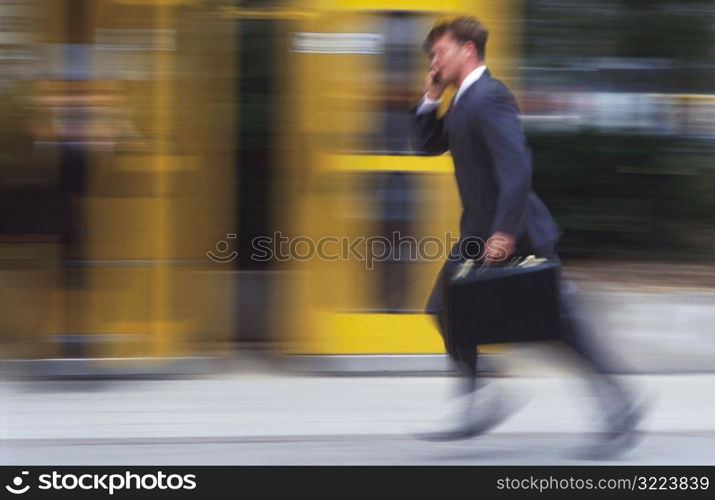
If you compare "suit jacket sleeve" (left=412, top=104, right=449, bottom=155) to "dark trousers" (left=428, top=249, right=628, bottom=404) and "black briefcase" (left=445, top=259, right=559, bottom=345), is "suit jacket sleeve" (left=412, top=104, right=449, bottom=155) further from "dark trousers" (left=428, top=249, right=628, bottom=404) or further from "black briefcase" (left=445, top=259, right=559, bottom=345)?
"black briefcase" (left=445, top=259, right=559, bottom=345)

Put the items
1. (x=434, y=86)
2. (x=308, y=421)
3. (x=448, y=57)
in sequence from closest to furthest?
(x=448, y=57) < (x=434, y=86) < (x=308, y=421)

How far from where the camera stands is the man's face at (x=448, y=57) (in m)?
4.48

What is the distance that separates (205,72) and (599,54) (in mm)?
2281

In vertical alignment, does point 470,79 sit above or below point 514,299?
above

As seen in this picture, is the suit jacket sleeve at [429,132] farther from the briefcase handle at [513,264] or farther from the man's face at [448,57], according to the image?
the briefcase handle at [513,264]

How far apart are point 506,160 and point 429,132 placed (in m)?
0.49

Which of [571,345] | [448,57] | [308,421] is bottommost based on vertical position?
[308,421]

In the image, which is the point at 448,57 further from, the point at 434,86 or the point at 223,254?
the point at 223,254

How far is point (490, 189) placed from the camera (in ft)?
14.4

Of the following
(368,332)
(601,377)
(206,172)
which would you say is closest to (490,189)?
(601,377)

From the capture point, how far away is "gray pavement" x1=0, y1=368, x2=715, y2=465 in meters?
4.72

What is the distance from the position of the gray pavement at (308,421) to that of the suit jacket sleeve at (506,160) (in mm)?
967
